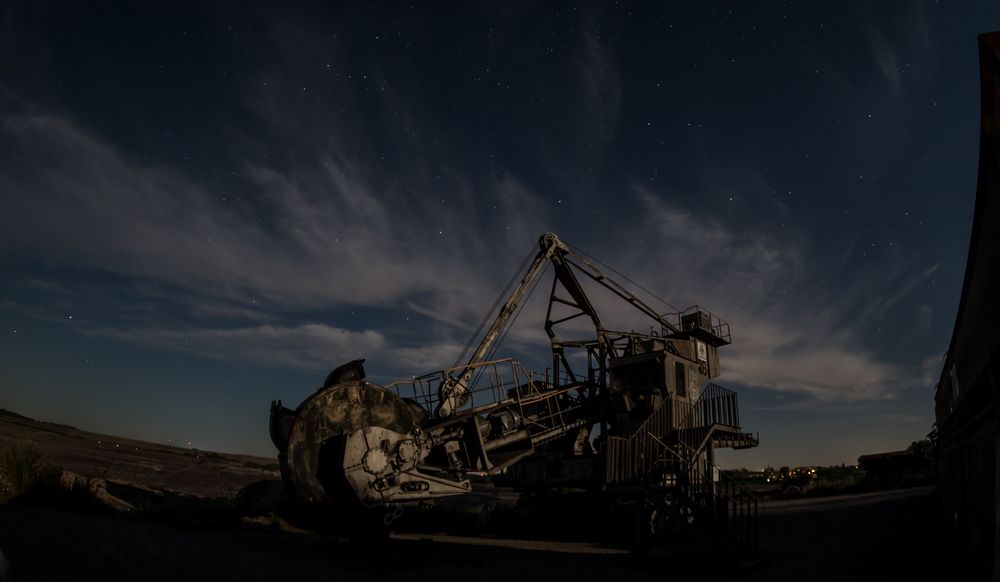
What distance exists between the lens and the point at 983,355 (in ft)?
22.8

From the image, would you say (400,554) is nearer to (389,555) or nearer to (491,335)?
(389,555)

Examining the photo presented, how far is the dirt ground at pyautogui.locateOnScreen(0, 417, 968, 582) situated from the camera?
7.76 m

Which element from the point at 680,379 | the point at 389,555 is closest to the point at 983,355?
the point at 389,555

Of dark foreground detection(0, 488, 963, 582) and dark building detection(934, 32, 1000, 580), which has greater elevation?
dark building detection(934, 32, 1000, 580)

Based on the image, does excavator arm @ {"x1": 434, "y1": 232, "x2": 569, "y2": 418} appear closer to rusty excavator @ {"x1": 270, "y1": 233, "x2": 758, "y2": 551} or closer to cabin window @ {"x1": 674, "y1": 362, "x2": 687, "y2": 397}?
rusty excavator @ {"x1": 270, "y1": 233, "x2": 758, "y2": 551}

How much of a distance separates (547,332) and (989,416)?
18473 mm

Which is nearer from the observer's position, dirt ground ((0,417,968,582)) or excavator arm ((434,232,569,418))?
dirt ground ((0,417,968,582))

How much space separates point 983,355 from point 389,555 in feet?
39.2

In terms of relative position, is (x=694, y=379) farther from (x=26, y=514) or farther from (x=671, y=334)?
(x=26, y=514)

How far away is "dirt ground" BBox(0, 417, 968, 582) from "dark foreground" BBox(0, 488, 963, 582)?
2cm

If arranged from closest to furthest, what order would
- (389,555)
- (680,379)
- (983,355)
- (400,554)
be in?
(983,355)
(389,555)
(400,554)
(680,379)

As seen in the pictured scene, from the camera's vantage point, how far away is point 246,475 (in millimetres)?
32438

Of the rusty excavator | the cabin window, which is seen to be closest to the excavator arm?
the rusty excavator

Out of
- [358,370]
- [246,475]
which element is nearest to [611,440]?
[358,370]
